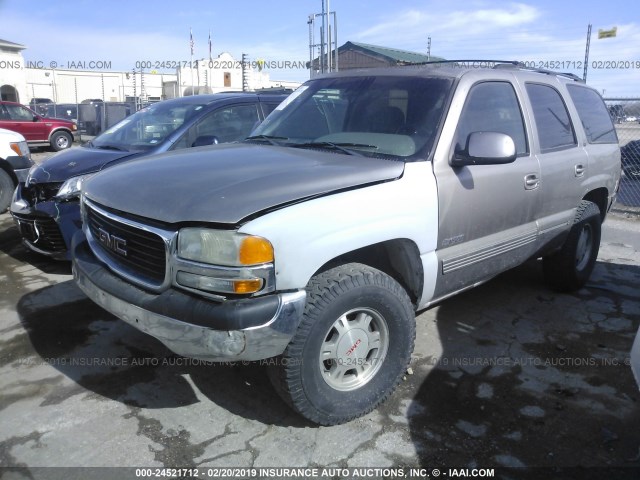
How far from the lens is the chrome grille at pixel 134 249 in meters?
2.63

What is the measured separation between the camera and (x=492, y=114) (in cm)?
371

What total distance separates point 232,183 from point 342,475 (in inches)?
60.2

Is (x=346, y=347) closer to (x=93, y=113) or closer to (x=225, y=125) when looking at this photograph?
(x=225, y=125)

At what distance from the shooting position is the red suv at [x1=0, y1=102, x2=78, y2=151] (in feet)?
55.1

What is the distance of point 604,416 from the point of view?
307cm

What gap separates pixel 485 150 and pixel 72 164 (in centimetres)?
416

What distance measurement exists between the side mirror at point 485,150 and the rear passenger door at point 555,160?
0.90 metres

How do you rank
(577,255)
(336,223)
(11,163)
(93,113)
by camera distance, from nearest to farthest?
(336,223) < (577,255) < (11,163) < (93,113)

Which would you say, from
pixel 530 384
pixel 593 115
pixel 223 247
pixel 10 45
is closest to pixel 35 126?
pixel 593 115

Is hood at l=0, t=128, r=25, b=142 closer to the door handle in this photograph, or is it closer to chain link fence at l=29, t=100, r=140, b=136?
the door handle

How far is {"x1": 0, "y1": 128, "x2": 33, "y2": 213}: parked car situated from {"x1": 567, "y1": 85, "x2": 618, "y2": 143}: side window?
6.93 meters

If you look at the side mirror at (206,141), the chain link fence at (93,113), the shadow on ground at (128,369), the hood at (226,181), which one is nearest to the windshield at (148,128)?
the side mirror at (206,141)

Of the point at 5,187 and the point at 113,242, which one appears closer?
the point at 113,242

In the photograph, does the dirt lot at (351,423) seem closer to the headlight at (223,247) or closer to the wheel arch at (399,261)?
the wheel arch at (399,261)
